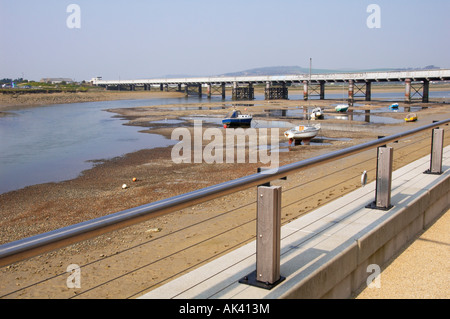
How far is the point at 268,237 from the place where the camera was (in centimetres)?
322

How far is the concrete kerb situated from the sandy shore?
0.29 metres

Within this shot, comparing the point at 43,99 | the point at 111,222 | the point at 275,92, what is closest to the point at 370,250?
the point at 111,222

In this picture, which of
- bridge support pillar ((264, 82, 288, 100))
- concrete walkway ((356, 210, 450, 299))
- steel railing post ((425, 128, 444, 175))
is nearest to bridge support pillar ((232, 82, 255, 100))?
bridge support pillar ((264, 82, 288, 100))

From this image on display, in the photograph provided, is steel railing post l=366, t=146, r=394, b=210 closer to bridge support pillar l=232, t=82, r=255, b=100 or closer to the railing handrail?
the railing handrail

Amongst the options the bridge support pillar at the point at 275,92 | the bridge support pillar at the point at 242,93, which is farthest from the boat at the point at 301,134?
the bridge support pillar at the point at 242,93

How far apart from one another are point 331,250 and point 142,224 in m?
7.04

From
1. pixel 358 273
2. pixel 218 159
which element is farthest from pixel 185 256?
pixel 218 159

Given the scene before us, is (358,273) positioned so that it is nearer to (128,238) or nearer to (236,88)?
(128,238)

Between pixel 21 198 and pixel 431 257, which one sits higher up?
pixel 431 257

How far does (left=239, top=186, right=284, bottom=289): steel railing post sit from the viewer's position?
3.19 m

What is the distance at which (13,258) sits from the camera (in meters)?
2.05

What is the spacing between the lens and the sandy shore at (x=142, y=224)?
6816 mm
